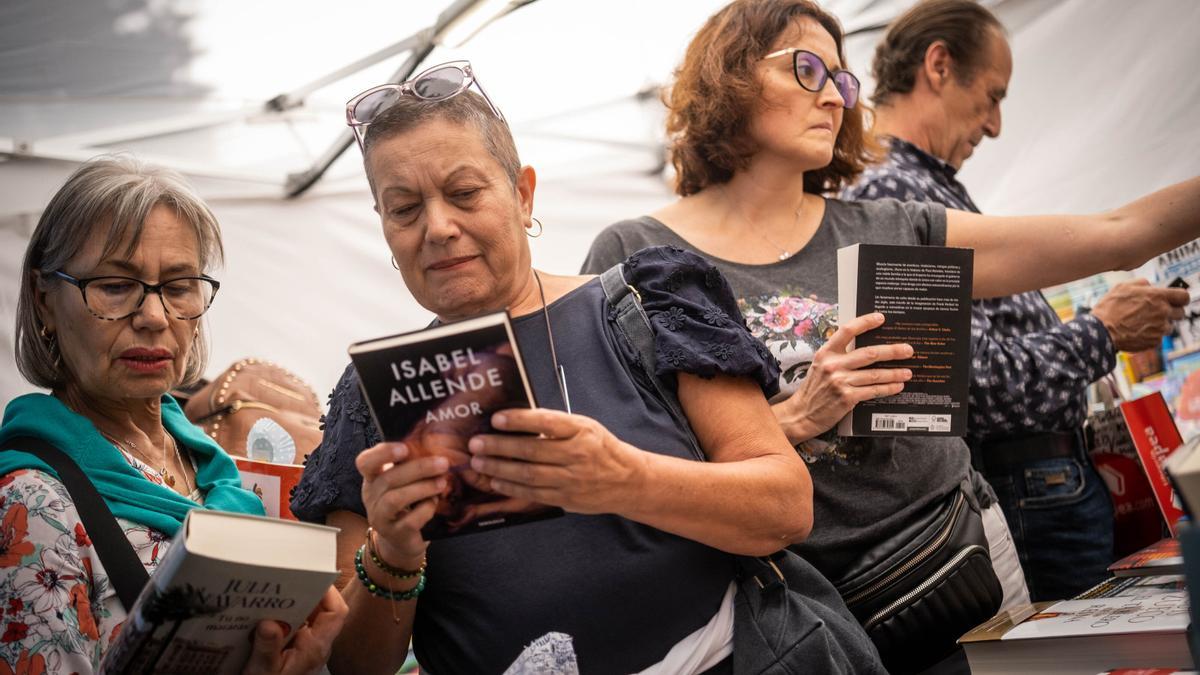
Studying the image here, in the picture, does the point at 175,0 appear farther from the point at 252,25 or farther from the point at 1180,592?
the point at 1180,592

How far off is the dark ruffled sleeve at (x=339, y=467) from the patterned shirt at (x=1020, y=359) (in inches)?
57.1

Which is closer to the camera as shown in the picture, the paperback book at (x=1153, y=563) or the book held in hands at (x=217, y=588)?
the book held in hands at (x=217, y=588)

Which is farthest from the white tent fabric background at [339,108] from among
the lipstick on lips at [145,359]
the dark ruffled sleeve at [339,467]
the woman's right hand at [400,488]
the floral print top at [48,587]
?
the woman's right hand at [400,488]

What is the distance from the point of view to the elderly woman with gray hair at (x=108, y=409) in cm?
163

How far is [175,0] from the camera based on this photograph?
3252mm

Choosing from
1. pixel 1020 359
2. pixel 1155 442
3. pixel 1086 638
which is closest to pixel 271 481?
pixel 1086 638

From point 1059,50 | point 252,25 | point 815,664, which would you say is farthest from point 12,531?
point 1059,50

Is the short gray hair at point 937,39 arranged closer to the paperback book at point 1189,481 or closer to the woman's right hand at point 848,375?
the woman's right hand at point 848,375

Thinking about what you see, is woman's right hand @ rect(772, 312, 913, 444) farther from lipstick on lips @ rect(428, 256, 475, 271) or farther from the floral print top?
the floral print top

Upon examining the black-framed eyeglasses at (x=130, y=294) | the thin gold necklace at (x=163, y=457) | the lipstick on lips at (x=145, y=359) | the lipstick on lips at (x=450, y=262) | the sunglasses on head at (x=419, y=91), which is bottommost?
the thin gold necklace at (x=163, y=457)

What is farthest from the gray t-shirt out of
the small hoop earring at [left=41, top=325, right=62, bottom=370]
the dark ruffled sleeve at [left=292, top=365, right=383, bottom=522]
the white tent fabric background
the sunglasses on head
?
the white tent fabric background

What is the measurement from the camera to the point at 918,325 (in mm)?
2027

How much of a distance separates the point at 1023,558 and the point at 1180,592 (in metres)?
0.74

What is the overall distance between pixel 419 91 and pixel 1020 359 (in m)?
1.61
